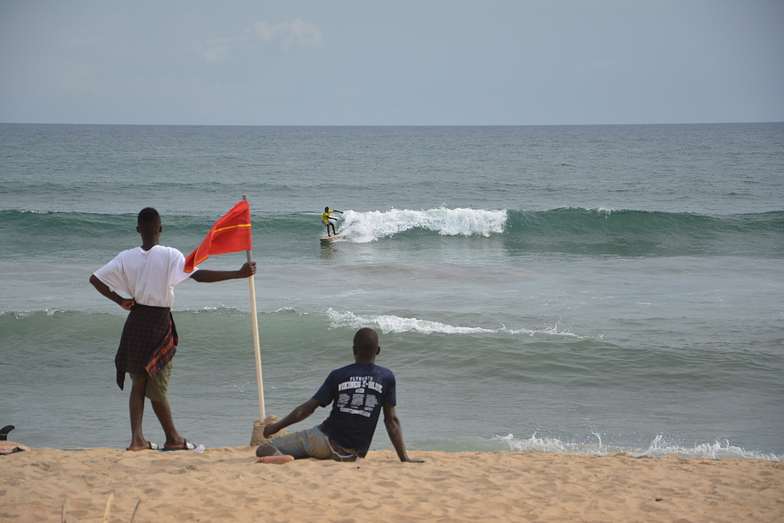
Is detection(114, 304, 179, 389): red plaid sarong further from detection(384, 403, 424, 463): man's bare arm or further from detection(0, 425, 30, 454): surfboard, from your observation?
detection(384, 403, 424, 463): man's bare arm

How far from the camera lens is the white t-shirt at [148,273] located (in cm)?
455

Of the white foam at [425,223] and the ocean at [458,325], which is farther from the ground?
the white foam at [425,223]

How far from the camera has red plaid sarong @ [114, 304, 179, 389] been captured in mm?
4629

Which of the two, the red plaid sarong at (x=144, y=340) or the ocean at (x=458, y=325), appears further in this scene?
the ocean at (x=458, y=325)

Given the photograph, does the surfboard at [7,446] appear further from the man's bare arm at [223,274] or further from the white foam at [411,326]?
the white foam at [411,326]

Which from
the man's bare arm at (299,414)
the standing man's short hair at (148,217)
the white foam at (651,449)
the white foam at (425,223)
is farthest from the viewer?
the white foam at (425,223)

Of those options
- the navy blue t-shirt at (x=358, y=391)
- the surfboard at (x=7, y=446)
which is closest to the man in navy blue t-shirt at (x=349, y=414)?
the navy blue t-shirt at (x=358, y=391)

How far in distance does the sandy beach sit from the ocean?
1.68 meters

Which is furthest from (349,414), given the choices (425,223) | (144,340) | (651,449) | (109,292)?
(425,223)

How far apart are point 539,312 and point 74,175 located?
39.3 meters

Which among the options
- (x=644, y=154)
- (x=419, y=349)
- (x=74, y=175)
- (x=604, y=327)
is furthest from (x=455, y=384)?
(x=644, y=154)

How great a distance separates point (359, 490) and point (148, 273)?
213 centimetres

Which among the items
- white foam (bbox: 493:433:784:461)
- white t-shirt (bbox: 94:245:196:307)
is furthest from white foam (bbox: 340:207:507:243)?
white t-shirt (bbox: 94:245:196:307)

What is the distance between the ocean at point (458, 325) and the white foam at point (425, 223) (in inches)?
4.1
